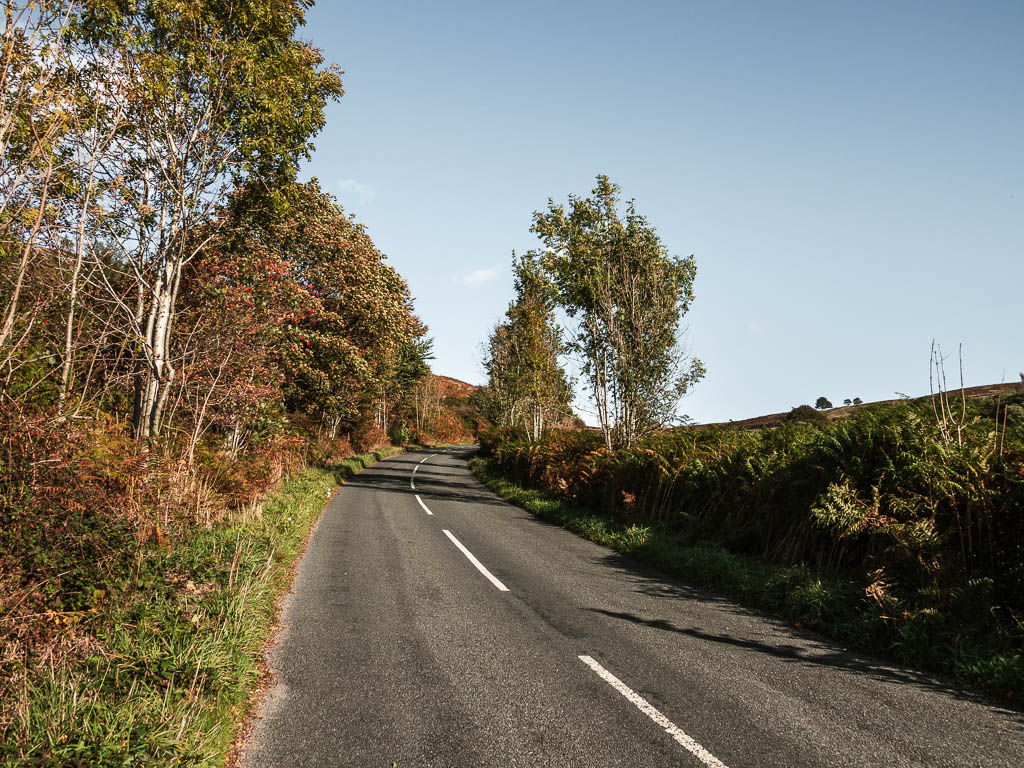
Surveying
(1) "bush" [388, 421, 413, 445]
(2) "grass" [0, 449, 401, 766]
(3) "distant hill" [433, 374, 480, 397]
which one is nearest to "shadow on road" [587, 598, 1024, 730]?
(2) "grass" [0, 449, 401, 766]

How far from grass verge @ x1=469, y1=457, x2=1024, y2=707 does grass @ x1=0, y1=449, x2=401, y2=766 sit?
6.25m

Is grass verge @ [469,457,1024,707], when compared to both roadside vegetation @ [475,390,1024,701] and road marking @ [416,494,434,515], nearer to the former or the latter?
roadside vegetation @ [475,390,1024,701]

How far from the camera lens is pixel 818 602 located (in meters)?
6.67

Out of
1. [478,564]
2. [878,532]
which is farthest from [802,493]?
[478,564]

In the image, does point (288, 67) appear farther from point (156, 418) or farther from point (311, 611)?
point (311, 611)

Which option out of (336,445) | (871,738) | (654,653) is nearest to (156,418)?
(654,653)

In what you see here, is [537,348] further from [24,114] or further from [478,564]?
[24,114]

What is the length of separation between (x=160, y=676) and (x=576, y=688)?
11.0 ft

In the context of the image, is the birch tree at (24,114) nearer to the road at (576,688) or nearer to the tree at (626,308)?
the road at (576,688)

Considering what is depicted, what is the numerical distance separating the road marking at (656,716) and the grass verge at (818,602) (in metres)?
3.10

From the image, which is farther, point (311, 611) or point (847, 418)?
point (847, 418)

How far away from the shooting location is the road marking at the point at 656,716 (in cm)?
362

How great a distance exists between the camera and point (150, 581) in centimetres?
543

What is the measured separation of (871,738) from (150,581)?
6.59 meters
